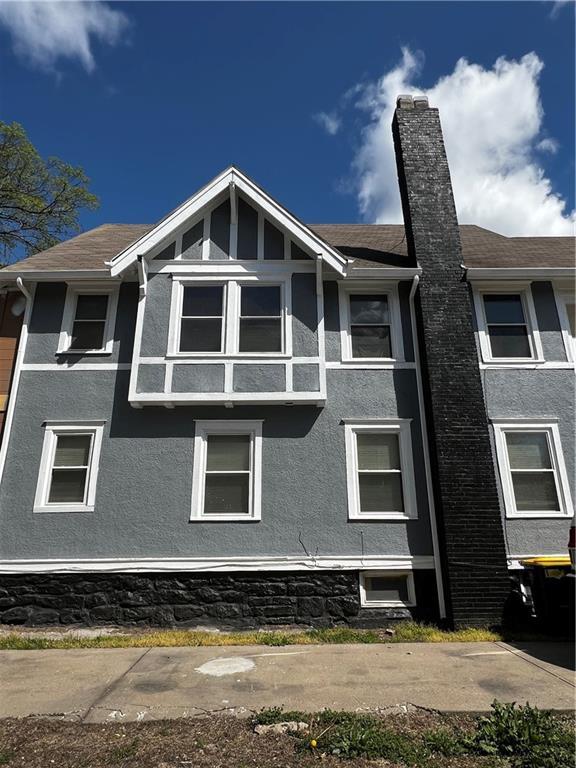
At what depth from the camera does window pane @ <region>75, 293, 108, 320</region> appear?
9.61 m

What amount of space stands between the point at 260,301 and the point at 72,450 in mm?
4385

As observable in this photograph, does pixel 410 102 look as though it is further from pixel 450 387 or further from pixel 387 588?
pixel 387 588

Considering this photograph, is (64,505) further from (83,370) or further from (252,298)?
(252,298)

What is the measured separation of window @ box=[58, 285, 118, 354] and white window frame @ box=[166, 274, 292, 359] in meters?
1.26

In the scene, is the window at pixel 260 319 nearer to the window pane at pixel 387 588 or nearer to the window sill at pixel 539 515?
the window pane at pixel 387 588

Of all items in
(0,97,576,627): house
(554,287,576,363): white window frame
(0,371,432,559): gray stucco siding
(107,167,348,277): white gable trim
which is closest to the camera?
(0,97,576,627): house

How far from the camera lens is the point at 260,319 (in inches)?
368

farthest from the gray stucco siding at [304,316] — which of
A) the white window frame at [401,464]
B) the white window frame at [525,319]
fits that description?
the white window frame at [525,319]

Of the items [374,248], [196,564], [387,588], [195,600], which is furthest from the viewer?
[374,248]

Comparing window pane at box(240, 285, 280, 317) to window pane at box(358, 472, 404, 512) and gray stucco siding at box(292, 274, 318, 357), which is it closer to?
gray stucco siding at box(292, 274, 318, 357)

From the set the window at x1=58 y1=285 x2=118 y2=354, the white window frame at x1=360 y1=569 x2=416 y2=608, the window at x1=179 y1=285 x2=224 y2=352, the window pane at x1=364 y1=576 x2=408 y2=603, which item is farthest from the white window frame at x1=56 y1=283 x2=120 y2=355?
the window pane at x1=364 y1=576 x2=408 y2=603

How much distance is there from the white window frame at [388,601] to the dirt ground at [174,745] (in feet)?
12.7

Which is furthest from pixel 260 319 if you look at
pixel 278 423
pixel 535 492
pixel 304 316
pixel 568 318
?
pixel 568 318

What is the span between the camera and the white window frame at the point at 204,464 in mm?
8289
